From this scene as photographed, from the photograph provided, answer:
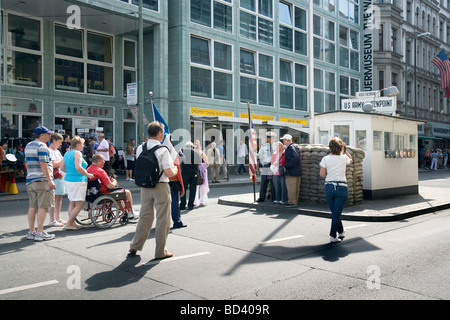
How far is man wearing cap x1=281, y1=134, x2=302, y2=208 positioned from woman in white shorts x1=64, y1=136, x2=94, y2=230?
4738 millimetres

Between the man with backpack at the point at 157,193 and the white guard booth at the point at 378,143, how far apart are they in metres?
7.92

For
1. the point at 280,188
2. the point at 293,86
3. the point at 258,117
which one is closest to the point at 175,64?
the point at 258,117

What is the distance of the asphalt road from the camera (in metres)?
4.45

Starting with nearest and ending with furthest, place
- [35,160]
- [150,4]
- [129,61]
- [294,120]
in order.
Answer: [35,160]
[150,4]
[129,61]
[294,120]

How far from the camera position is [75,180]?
320 inches

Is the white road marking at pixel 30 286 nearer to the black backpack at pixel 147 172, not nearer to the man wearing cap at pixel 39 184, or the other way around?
the black backpack at pixel 147 172

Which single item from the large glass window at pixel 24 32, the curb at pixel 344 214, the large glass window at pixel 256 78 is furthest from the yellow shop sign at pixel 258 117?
the curb at pixel 344 214

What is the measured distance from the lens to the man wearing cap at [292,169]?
10.4m

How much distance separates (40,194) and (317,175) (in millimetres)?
6813

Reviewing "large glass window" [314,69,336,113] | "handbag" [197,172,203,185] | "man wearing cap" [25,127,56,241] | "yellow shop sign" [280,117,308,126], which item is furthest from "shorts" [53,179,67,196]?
"large glass window" [314,69,336,113]

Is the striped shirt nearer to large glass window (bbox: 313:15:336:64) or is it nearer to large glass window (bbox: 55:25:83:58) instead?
large glass window (bbox: 55:25:83:58)

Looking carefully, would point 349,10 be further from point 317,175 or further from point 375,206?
point 375,206
